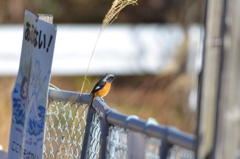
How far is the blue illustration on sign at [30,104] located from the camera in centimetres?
193

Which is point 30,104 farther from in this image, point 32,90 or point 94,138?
point 94,138

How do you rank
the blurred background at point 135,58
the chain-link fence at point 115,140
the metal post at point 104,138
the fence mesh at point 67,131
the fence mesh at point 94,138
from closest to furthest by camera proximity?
the chain-link fence at point 115,140 < the metal post at point 104,138 < the fence mesh at point 94,138 < the fence mesh at point 67,131 < the blurred background at point 135,58

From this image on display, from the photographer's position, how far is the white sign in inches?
74.9

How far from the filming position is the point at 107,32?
36.6 ft

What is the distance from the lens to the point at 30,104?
2.03m

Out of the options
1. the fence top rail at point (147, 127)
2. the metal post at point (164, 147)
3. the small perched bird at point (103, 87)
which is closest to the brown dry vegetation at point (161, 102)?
the small perched bird at point (103, 87)

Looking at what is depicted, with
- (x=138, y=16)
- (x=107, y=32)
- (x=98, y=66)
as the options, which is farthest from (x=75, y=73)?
(x=138, y=16)

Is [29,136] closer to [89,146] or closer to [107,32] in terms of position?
[89,146]

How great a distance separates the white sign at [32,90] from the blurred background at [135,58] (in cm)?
491

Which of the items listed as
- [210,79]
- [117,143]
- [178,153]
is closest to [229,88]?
[210,79]

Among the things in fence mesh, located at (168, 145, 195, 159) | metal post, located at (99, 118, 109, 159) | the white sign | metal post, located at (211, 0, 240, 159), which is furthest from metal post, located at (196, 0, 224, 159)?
the white sign

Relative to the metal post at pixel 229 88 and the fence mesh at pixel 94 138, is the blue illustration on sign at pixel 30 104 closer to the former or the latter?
the fence mesh at pixel 94 138

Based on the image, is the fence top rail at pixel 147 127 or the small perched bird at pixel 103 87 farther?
the small perched bird at pixel 103 87

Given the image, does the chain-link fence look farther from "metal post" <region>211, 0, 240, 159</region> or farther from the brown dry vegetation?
the brown dry vegetation
